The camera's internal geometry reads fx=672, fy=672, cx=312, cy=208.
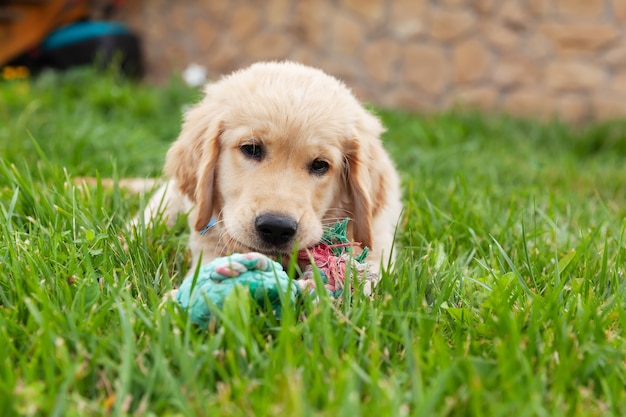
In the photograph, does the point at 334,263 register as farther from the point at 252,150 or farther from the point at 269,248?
the point at 252,150

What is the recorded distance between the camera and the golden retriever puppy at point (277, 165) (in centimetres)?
241

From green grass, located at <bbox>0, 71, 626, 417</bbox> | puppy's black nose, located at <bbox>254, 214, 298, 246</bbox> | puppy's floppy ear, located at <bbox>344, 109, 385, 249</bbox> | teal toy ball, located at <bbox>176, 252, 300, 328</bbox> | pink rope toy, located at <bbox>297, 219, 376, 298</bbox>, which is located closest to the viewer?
green grass, located at <bbox>0, 71, 626, 417</bbox>

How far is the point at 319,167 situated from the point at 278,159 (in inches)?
7.5

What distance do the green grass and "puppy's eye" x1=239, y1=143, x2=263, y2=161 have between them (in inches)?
19.4

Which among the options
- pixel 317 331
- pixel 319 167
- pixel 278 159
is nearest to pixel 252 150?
pixel 278 159

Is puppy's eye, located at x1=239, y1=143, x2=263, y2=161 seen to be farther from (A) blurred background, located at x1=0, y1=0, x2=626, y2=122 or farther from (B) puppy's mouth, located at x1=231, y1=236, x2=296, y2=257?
(A) blurred background, located at x1=0, y1=0, x2=626, y2=122

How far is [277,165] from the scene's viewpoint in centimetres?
251

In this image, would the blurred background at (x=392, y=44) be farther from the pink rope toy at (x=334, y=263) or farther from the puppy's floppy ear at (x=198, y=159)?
the pink rope toy at (x=334, y=263)

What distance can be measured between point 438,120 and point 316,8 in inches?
96.7

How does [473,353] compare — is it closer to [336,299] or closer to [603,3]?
[336,299]

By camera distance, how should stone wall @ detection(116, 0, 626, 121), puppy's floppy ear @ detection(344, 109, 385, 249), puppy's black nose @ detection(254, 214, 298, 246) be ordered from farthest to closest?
stone wall @ detection(116, 0, 626, 121) < puppy's floppy ear @ detection(344, 109, 385, 249) < puppy's black nose @ detection(254, 214, 298, 246)

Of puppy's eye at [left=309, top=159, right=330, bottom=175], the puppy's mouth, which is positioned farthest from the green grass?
puppy's eye at [left=309, top=159, right=330, bottom=175]

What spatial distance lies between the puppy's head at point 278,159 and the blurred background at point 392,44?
193 inches

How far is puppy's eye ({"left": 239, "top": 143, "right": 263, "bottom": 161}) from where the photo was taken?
2.56 meters
